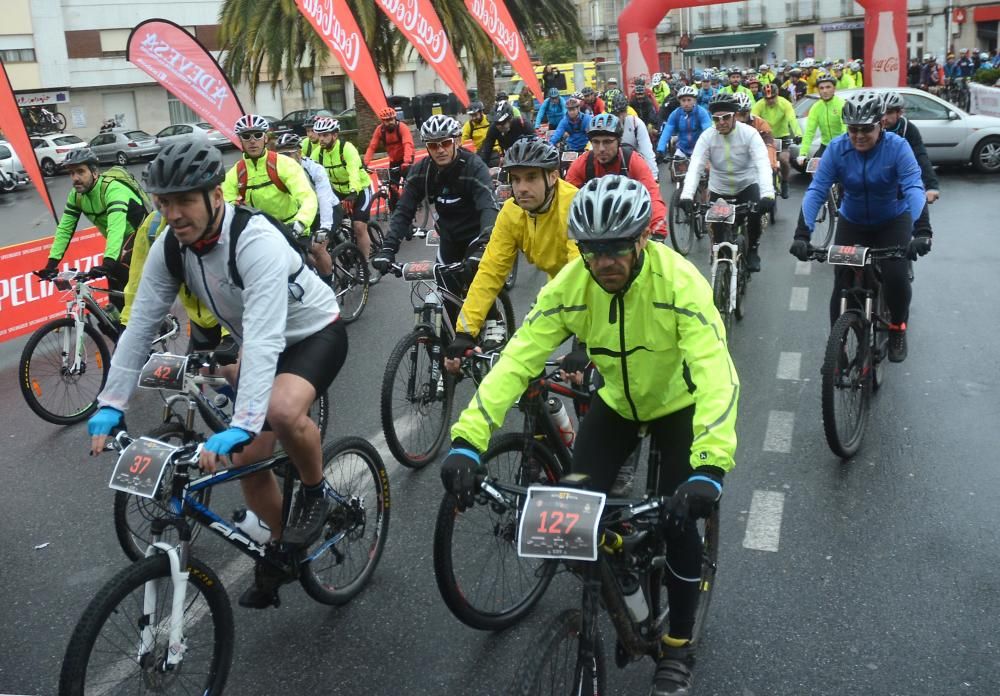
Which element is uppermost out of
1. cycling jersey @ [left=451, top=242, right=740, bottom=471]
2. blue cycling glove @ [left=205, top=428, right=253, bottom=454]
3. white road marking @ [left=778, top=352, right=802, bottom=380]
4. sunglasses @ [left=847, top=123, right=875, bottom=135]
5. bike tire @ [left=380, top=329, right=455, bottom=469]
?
sunglasses @ [left=847, top=123, right=875, bottom=135]

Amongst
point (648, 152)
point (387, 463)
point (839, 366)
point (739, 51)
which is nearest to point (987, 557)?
point (839, 366)

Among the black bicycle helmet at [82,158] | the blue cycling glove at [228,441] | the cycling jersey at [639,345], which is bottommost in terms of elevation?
the blue cycling glove at [228,441]

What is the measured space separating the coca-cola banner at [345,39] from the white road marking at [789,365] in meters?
8.68

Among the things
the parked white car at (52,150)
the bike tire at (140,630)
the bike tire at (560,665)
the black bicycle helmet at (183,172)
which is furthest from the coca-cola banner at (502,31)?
the parked white car at (52,150)

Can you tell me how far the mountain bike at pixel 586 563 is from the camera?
2797 millimetres

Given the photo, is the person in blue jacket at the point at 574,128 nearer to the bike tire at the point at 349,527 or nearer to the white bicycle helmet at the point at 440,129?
the white bicycle helmet at the point at 440,129

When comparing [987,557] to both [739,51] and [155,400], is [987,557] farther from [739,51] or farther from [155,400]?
[739,51]

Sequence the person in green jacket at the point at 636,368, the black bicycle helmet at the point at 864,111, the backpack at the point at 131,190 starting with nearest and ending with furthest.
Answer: the person in green jacket at the point at 636,368 → the black bicycle helmet at the point at 864,111 → the backpack at the point at 131,190

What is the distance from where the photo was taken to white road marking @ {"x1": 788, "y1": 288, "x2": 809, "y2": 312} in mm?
9305

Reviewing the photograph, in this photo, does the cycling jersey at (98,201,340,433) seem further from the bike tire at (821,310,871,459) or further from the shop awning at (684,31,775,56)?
the shop awning at (684,31,775,56)

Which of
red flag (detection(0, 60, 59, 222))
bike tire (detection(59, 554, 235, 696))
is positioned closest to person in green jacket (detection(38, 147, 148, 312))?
red flag (detection(0, 60, 59, 222))

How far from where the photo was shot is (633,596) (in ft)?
10.9

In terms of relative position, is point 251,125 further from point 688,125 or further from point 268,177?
point 688,125

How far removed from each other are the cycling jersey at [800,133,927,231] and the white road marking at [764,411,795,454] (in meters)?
1.20
